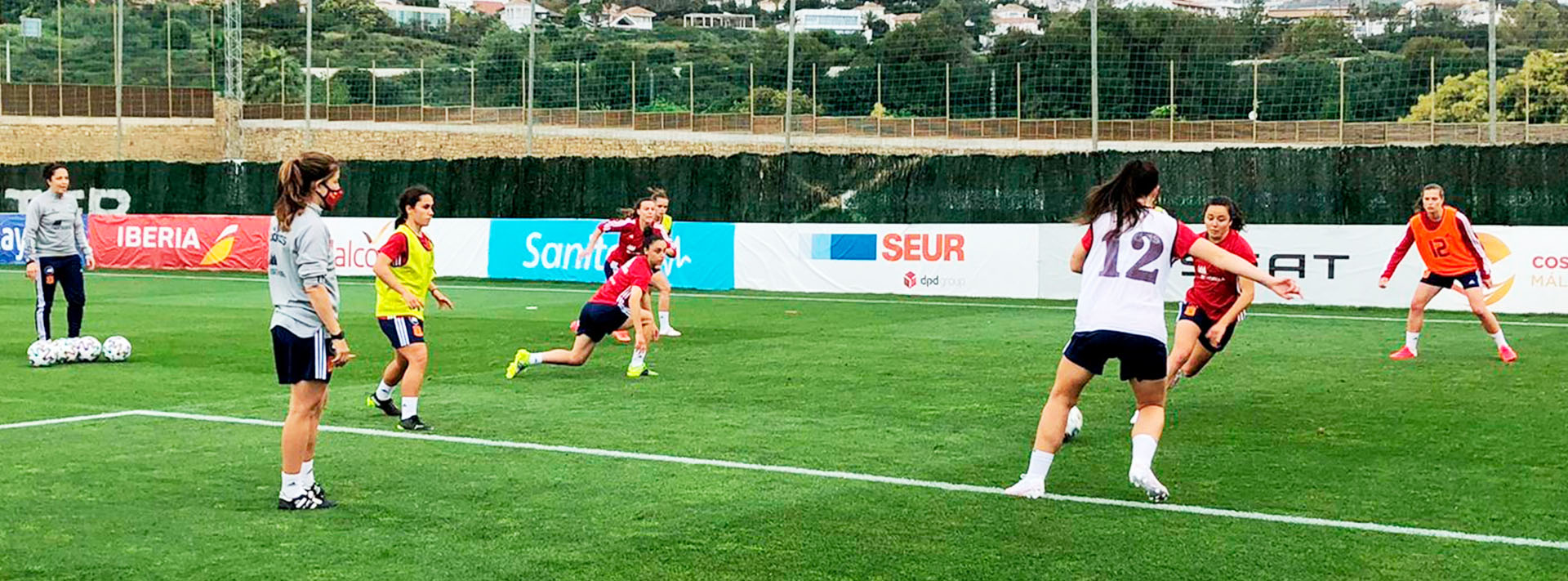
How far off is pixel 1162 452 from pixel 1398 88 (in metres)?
19.9

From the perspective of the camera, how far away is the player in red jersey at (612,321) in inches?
550

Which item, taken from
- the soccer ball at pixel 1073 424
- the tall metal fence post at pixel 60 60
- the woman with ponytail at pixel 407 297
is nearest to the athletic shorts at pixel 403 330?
the woman with ponytail at pixel 407 297

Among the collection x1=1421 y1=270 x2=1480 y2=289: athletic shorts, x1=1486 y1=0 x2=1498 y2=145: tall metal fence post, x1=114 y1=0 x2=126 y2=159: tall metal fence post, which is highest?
x1=114 y1=0 x2=126 y2=159: tall metal fence post

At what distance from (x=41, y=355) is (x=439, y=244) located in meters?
15.7

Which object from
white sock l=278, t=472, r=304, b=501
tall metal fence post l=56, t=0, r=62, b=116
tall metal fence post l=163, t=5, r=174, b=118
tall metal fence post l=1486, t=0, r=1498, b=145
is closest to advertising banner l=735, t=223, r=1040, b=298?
tall metal fence post l=1486, t=0, r=1498, b=145

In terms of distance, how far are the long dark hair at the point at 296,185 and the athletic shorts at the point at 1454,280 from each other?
11274mm

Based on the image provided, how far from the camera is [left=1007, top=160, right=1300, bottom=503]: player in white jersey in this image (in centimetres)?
808

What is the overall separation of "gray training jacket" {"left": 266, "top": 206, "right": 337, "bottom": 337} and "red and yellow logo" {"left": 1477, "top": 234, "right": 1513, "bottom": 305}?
1715cm

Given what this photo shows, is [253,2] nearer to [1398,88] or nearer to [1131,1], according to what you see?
[1131,1]

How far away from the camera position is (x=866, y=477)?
9148mm

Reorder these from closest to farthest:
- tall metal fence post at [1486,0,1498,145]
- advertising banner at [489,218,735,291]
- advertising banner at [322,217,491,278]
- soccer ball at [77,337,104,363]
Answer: soccer ball at [77,337,104,363] → tall metal fence post at [1486,0,1498,145] → advertising banner at [489,218,735,291] → advertising banner at [322,217,491,278]

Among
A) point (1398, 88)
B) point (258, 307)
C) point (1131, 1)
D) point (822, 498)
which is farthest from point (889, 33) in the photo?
point (822, 498)

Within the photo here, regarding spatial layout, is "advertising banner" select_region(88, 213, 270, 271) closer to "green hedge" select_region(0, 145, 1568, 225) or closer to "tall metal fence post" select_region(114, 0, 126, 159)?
"green hedge" select_region(0, 145, 1568, 225)

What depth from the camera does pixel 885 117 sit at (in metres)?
33.8
